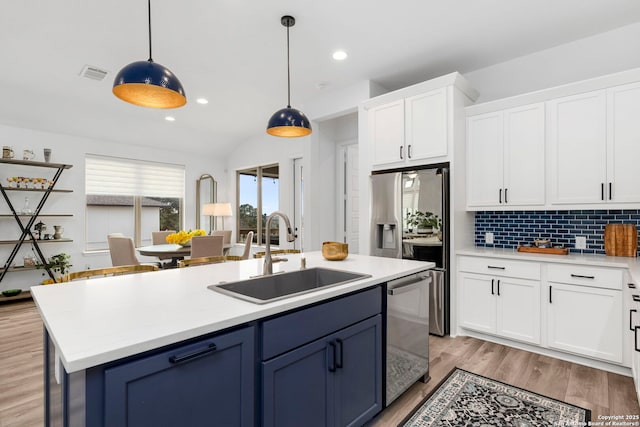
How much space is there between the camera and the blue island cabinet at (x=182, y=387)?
2.89ft

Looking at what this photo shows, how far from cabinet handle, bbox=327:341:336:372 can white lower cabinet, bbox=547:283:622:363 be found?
7.22 ft

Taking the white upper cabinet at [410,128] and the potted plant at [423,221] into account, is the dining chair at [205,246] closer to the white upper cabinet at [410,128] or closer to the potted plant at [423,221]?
the white upper cabinet at [410,128]

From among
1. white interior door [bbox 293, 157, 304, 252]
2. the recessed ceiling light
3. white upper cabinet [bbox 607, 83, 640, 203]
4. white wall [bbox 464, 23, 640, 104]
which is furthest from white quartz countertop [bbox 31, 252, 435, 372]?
white interior door [bbox 293, 157, 304, 252]

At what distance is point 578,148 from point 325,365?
9.45 feet

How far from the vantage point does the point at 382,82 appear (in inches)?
164

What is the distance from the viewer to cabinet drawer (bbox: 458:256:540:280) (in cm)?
282

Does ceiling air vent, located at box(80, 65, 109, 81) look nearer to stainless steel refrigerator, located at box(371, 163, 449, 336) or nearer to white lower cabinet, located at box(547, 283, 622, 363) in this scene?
stainless steel refrigerator, located at box(371, 163, 449, 336)

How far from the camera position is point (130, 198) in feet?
20.3

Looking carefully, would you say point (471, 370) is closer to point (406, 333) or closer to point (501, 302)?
point (501, 302)

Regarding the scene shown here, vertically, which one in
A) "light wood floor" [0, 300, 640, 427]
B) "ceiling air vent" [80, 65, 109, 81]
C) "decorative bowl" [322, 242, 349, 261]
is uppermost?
"ceiling air vent" [80, 65, 109, 81]

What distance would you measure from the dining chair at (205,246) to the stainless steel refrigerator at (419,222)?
214 centimetres

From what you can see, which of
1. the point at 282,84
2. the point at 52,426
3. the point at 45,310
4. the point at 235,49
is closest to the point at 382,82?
the point at 282,84

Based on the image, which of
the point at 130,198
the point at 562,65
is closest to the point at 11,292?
the point at 130,198

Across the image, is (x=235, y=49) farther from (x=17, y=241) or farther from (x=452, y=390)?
(x=17, y=241)
